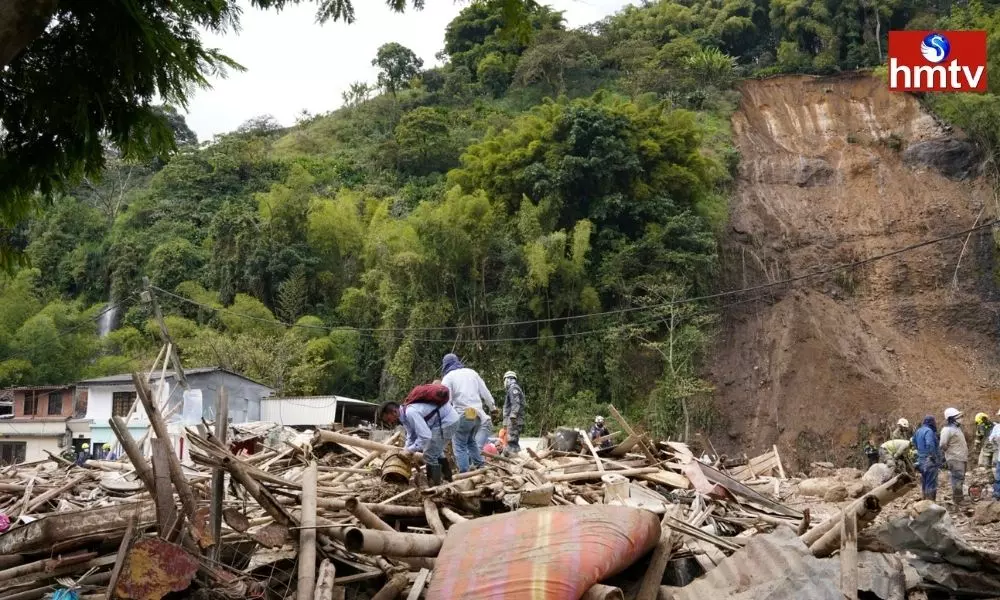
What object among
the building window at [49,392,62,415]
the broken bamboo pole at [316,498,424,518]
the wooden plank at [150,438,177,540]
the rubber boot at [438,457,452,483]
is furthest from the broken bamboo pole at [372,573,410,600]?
the building window at [49,392,62,415]

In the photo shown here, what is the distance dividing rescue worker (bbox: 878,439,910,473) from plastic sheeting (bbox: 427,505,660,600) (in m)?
10.7

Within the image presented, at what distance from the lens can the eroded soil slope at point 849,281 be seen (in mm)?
33406

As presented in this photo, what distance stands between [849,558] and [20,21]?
575 centimetres

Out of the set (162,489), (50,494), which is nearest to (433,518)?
(162,489)

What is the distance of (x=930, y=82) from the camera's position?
42.7 m

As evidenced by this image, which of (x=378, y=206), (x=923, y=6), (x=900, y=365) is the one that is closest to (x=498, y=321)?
(x=378, y=206)

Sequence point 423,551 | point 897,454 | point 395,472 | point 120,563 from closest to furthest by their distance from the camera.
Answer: point 120,563 → point 423,551 → point 395,472 → point 897,454

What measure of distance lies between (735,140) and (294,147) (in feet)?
107

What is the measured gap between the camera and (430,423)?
920 cm

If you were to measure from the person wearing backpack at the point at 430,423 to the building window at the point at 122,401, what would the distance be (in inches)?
935

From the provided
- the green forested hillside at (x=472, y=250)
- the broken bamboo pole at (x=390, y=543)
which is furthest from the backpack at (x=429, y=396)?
the green forested hillside at (x=472, y=250)

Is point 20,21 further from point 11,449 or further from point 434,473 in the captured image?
point 11,449

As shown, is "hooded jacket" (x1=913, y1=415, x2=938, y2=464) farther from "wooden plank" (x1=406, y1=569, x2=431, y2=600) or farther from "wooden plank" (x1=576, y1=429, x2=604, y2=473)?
"wooden plank" (x1=406, y1=569, x2=431, y2=600)

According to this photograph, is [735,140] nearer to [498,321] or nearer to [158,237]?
[498,321]
